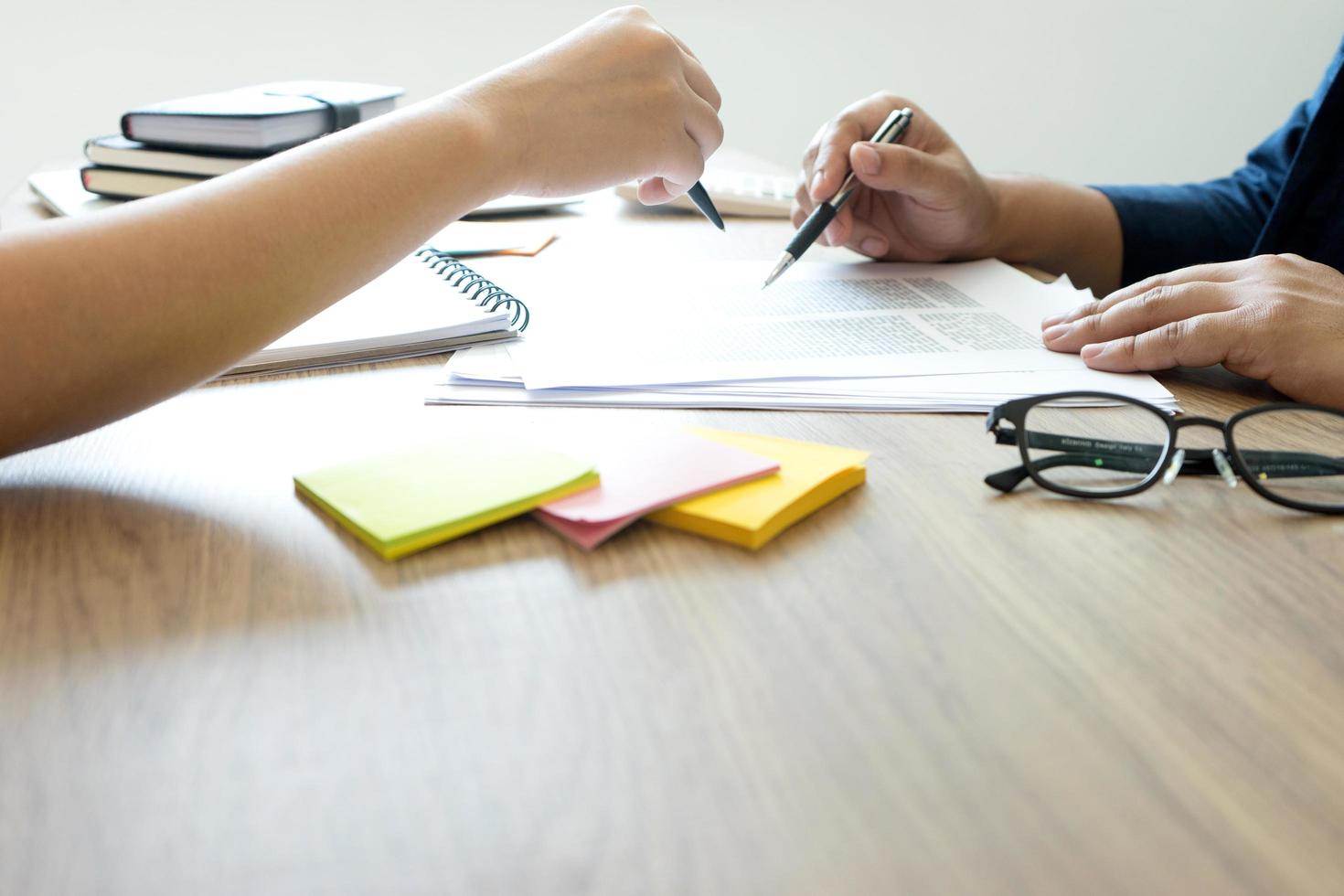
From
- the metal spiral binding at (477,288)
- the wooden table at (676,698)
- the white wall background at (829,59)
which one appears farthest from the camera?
the white wall background at (829,59)

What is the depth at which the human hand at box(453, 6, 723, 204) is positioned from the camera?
72cm

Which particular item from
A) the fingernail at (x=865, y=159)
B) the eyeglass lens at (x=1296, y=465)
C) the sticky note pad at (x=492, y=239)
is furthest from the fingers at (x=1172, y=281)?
the sticky note pad at (x=492, y=239)

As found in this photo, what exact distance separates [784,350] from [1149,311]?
0.25 metres

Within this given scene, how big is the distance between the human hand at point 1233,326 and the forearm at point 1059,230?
0.32 meters

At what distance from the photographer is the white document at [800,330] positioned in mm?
690

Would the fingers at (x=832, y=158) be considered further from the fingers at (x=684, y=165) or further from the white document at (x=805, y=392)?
the white document at (x=805, y=392)

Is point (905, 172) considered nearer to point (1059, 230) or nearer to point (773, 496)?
point (1059, 230)

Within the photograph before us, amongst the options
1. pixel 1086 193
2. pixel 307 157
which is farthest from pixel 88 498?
pixel 1086 193

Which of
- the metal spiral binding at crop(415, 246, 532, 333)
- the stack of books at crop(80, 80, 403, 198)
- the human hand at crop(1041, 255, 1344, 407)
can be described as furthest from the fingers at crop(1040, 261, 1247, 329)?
the stack of books at crop(80, 80, 403, 198)

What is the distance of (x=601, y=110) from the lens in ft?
2.54

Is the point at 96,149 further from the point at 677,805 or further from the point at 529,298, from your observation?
the point at 677,805

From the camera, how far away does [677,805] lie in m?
0.32

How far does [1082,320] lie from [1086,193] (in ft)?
1.50

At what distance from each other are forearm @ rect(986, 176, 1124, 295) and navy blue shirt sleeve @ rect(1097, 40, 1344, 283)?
2 centimetres
